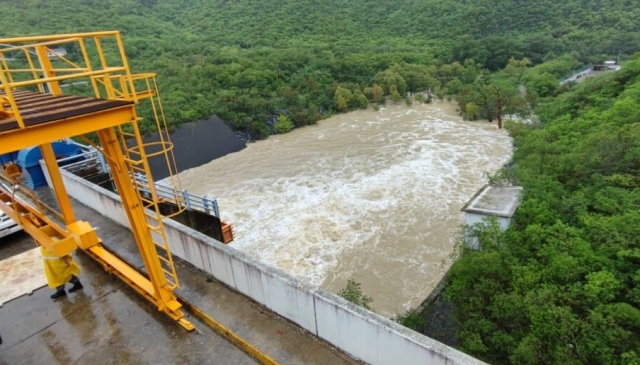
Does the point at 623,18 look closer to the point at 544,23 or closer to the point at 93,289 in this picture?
the point at 544,23

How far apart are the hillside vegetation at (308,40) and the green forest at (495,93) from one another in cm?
19

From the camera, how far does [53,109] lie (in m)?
3.95

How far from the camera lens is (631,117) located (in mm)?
11070

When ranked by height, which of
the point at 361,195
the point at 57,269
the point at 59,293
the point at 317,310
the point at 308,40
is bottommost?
the point at 361,195

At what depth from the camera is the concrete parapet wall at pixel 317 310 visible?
12.7 feet

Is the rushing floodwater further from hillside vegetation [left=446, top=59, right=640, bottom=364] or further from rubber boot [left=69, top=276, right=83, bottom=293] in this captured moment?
rubber boot [left=69, top=276, right=83, bottom=293]

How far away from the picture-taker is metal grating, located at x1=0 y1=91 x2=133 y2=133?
3.51 metres

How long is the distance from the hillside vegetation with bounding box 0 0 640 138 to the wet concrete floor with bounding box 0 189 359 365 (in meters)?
17.7

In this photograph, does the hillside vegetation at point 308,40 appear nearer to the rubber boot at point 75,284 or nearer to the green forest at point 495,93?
the green forest at point 495,93

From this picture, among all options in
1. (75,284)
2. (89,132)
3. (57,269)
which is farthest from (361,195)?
(89,132)

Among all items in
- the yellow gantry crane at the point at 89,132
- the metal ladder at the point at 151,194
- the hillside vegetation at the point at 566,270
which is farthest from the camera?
the hillside vegetation at the point at 566,270

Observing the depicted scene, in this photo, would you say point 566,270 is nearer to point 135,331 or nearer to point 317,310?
point 317,310

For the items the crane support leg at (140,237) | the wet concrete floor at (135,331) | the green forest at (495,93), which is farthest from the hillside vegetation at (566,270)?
the crane support leg at (140,237)

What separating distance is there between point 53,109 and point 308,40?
4691 cm
